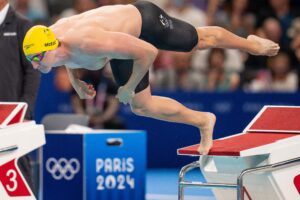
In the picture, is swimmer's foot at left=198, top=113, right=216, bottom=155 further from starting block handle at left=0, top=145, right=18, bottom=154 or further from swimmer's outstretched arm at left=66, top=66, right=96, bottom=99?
starting block handle at left=0, top=145, right=18, bottom=154

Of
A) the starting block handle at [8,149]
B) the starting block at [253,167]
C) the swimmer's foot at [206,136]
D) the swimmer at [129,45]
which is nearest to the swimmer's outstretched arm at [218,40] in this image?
the swimmer at [129,45]

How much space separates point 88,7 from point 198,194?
13.8 ft

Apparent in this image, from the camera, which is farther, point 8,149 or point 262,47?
point 262,47

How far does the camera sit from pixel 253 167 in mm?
6391

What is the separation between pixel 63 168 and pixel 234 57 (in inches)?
167

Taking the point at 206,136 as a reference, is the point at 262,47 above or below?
above

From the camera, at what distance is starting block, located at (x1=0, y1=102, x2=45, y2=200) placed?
21.1 ft

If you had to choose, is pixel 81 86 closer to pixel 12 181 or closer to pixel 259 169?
pixel 12 181

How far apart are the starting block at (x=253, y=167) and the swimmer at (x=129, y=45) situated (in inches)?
7.7

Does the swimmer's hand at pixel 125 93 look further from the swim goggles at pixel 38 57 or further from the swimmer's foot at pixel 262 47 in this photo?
the swimmer's foot at pixel 262 47

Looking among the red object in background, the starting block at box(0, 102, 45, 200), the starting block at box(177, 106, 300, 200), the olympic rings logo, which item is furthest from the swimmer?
the olympic rings logo

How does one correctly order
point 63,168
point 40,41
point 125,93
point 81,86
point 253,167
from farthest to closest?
point 63,168, point 81,86, point 125,93, point 253,167, point 40,41

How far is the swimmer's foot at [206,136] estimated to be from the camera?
21.3ft

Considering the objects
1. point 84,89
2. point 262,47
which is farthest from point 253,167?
point 84,89
